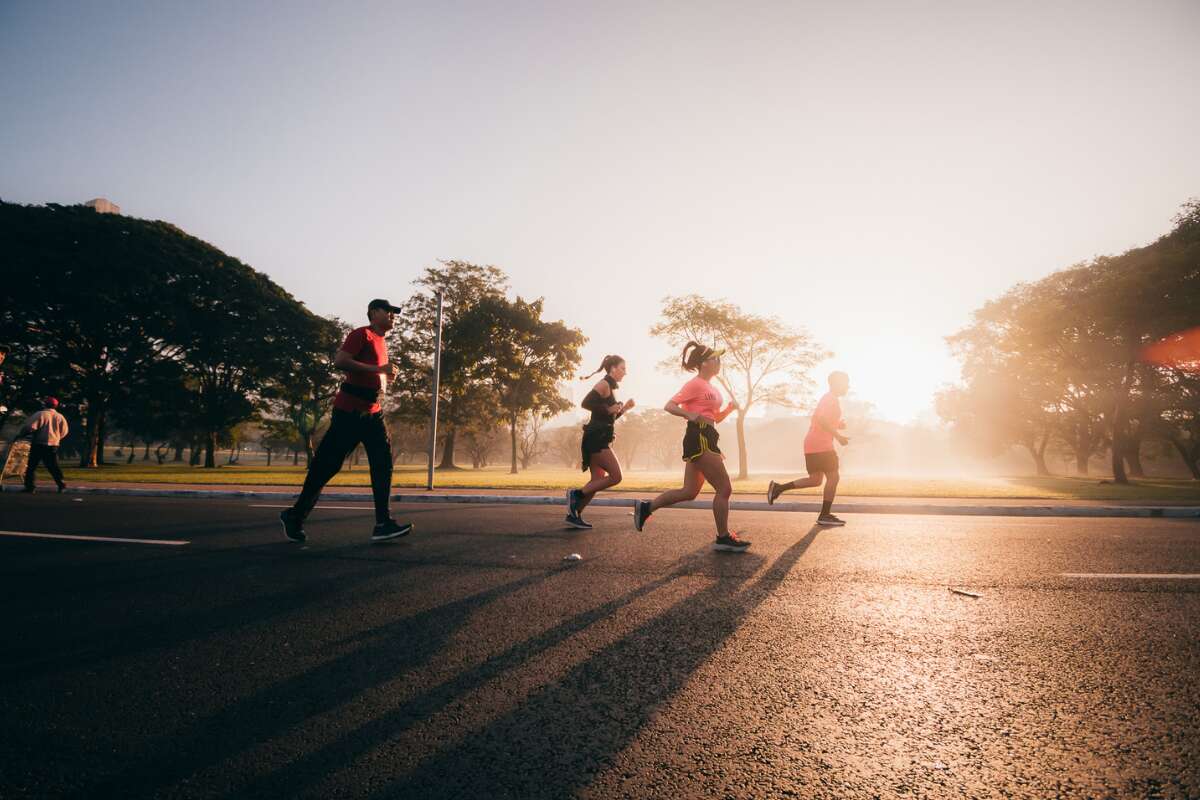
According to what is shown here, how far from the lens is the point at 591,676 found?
7.61ft

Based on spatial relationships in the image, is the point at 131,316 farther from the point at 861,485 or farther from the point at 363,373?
the point at 861,485

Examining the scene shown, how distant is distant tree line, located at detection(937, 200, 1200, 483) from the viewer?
21266 millimetres

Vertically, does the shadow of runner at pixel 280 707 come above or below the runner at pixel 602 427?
below

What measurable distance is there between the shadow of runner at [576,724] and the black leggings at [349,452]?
3524 mm

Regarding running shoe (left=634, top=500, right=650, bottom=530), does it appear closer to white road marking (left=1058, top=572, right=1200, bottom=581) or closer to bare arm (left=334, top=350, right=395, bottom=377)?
bare arm (left=334, top=350, right=395, bottom=377)

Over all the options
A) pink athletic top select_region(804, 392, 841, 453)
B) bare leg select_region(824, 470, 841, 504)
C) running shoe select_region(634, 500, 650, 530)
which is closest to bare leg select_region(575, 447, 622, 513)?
running shoe select_region(634, 500, 650, 530)

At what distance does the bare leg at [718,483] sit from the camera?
17.5 ft

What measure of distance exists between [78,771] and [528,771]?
53.1 inches

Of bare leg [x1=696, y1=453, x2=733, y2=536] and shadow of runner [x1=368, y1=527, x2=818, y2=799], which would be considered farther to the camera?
bare leg [x1=696, y1=453, x2=733, y2=536]

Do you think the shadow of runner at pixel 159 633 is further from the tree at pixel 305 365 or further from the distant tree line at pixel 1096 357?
the tree at pixel 305 365

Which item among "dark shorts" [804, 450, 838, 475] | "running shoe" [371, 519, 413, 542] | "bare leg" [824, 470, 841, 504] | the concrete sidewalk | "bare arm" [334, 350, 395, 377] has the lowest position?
the concrete sidewalk

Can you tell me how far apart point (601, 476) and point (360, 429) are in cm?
333

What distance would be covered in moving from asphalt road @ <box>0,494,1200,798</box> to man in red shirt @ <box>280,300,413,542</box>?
0.60m

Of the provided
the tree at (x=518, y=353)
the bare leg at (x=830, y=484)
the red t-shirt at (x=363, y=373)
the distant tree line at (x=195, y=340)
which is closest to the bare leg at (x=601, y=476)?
the red t-shirt at (x=363, y=373)
